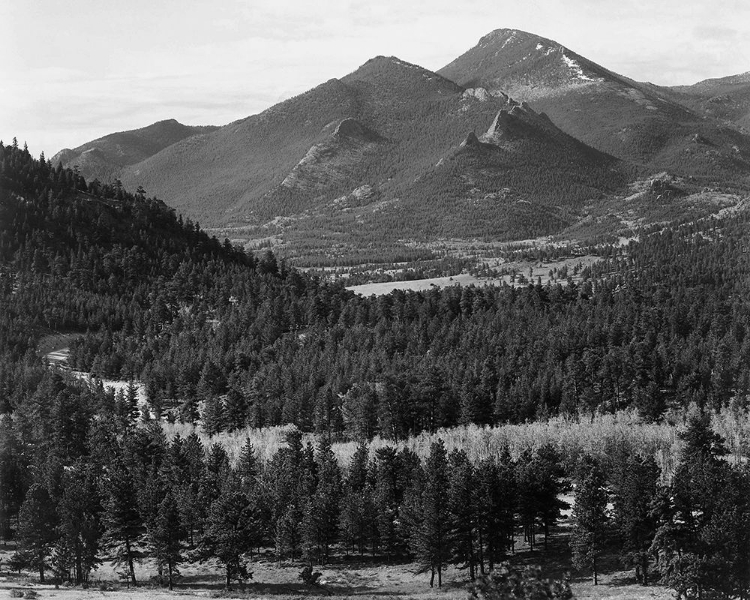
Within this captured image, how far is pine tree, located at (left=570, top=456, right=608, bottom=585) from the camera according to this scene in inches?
2562

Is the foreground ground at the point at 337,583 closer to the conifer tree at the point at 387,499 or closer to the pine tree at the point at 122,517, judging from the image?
the pine tree at the point at 122,517

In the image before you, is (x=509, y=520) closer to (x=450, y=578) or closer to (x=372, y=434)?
(x=450, y=578)

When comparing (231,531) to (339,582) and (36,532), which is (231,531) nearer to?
(339,582)

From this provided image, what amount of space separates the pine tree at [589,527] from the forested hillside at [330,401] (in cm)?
27

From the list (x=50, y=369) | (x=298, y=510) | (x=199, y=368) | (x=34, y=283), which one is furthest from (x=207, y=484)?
(x=34, y=283)

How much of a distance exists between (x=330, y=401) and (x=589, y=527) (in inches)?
1939

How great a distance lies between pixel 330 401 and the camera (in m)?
110

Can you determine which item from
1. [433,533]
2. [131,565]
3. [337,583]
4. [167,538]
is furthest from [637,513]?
[131,565]

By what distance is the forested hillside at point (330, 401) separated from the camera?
6706 cm

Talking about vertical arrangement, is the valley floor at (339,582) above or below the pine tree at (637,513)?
below

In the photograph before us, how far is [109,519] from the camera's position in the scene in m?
71.2

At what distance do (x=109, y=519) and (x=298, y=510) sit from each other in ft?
50.9

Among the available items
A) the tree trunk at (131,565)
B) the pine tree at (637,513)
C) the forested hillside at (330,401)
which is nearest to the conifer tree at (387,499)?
the forested hillside at (330,401)

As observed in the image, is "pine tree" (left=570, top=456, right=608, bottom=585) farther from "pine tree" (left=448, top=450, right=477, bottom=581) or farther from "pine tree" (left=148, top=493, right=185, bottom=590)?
"pine tree" (left=148, top=493, right=185, bottom=590)
